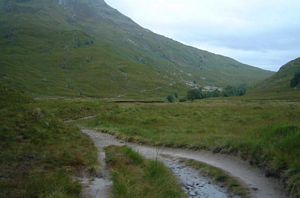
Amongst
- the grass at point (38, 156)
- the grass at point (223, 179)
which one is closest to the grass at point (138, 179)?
the grass at point (38, 156)

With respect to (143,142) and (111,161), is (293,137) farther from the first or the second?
(143,142)

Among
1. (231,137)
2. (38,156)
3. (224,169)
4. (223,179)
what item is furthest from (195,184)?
(231,137)

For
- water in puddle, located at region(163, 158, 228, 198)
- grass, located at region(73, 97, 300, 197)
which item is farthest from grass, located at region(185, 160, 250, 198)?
grass, located at region(73, 97, 300, 197)

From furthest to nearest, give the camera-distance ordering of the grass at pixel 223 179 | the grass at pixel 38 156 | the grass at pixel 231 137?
the grass at pixel 231 137, the grass at pixel 223 179, the grass at pixel 38 156

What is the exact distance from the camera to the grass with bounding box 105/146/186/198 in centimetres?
1664

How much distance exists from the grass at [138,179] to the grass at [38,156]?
1.62m

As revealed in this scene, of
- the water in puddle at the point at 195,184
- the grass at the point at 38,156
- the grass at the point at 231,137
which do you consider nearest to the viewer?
the grass at the point at 38,156

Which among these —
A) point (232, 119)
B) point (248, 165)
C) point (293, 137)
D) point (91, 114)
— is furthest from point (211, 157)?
point (91, 114)

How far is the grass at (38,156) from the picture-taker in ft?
51.7

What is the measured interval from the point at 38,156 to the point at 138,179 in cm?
610

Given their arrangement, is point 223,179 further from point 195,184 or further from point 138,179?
point 138,179

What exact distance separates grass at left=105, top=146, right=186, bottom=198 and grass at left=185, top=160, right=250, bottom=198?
8.45ft

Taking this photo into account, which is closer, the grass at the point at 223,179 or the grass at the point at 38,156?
the grass at the point at 38,156

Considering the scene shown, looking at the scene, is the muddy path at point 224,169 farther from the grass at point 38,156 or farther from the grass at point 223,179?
the grass at point 38,156
